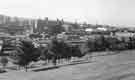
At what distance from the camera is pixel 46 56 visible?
19.5 meters

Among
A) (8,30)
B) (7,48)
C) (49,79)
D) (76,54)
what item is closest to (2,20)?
(8,30)

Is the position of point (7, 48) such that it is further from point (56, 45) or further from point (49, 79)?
point (49, 79)

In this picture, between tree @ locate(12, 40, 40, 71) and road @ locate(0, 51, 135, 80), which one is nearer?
road @ locate(0, 51, 135, 80)

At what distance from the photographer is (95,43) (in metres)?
35.2

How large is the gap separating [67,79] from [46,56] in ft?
37.1

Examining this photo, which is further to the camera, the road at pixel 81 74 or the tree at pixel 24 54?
the tree at pixel 24 54

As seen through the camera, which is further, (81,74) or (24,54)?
(24,54)

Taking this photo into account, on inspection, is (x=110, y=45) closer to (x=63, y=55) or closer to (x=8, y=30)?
(x=63, y=55)

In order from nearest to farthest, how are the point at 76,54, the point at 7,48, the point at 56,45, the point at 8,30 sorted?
the point at 56,45
the point at 76,54
the point at 7,48
the point at 8,30

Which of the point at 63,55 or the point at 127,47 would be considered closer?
the point at 63,55

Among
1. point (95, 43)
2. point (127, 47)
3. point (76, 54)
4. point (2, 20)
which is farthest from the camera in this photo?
point (2, 20)

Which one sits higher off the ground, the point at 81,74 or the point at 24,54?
the point at 24,54

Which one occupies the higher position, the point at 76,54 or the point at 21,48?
the point at 21,48

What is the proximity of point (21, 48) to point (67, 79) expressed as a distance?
7725 mm
